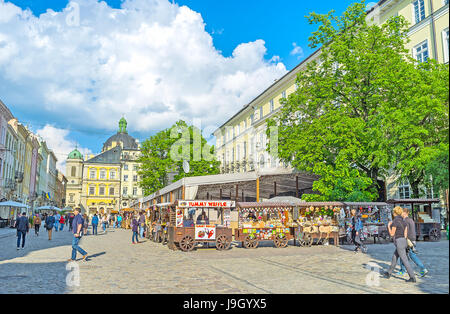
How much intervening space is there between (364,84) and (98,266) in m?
18.5

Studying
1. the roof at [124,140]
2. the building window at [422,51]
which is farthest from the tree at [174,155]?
the roof at [124,140]

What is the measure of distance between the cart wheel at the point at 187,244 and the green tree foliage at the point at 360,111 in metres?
8.89

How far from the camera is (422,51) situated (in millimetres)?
27312

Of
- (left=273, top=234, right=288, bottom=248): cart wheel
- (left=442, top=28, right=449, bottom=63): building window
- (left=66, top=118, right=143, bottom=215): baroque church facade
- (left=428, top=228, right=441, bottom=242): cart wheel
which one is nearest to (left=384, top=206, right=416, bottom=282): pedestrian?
(left=273, top=234, right=288, bottom=248): cart wheel

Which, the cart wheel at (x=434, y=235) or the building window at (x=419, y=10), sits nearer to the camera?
the cart wheel at (x=434, y=235)

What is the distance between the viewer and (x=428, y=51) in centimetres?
2667

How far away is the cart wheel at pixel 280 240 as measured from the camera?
18906 mm

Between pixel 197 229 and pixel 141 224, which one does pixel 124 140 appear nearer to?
pixel 141 224

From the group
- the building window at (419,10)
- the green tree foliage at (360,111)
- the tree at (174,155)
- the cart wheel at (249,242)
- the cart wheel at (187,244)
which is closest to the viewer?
the cart wheel at (187,244)

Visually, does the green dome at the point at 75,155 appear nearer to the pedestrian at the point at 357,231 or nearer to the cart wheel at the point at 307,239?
the cart wheel at the point at 307,239

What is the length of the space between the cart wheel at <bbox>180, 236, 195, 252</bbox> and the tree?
26448 mm

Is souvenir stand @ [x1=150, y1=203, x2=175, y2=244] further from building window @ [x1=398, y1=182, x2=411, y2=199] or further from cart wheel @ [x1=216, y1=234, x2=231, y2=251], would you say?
building window @ [x1=398, y1=182, x2=411, y2=199]

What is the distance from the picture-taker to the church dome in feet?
390

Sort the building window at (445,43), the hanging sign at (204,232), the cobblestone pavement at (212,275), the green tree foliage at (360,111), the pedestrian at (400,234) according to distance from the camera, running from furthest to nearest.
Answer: the building window at (445,43), the green tree foliage at (360,111), the hanging sign at (204,232), the pedestrian at (400,234), the cobblestone pavement at (212,275)
